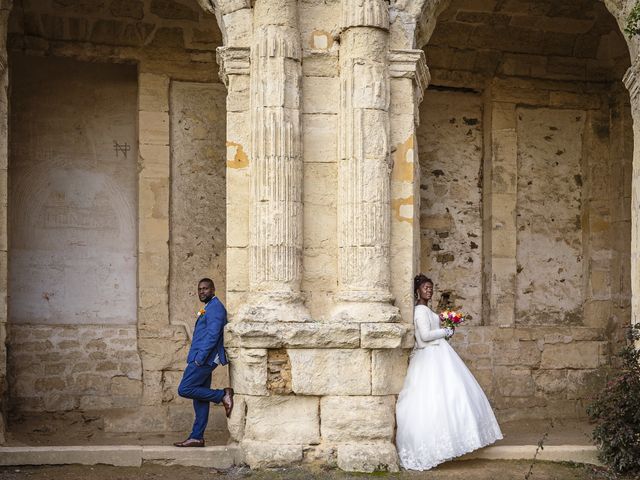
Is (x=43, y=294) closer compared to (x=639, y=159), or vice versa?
(x=639, y=159)

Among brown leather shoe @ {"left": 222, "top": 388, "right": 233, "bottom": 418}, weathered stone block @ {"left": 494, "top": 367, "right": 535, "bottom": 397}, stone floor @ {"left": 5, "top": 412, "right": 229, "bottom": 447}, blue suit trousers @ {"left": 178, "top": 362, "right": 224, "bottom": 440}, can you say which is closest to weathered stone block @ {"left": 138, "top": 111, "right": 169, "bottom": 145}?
stone floor @ {"left": 5, "top": 412, "right": 229, "bottom": 447}

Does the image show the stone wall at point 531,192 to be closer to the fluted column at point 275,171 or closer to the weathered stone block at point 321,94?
the weathered stone block at point 321,94

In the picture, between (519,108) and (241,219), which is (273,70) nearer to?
(241,219)

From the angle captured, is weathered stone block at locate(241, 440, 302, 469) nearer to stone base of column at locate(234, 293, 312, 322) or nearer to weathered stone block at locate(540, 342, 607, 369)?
stone base of column at locate(234, 293, 312, 322)

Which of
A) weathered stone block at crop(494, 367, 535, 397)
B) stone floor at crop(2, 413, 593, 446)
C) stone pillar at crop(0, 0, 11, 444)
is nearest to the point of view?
stone pillar at crop(0, 0, 11, 444)

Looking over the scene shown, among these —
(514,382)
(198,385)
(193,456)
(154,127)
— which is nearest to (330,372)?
(198,385)

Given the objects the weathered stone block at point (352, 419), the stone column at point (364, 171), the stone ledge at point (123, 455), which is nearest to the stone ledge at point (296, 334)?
the stone column at point (364, 171)

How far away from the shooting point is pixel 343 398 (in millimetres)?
8008

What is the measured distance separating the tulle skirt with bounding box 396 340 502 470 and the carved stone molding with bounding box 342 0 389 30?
108 inches

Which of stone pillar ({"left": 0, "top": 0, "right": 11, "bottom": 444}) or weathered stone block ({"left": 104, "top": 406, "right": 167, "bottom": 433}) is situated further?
weathered stone block ({"left": 104, "top": 406, "right": 167, "bottom": 433})

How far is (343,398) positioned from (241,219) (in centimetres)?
170

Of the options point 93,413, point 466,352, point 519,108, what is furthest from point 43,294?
point 519,108

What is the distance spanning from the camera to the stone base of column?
7.99m

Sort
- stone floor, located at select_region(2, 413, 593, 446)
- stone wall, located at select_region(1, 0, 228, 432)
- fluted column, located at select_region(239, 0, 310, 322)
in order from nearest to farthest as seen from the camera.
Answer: fluted column, located at select_region(239, 0, 310, 322) < stone floor, located at select_region(2, 413, 593, 446) < stone wall, located at select_region(1, 0, 228, 432)
